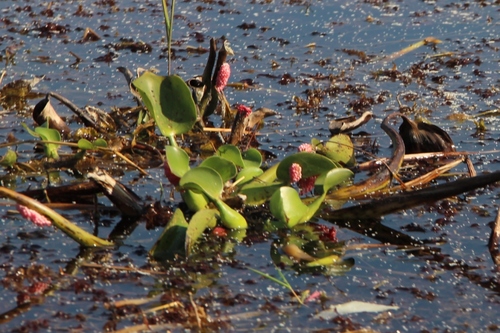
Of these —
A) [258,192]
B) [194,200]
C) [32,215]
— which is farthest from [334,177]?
[32,215]

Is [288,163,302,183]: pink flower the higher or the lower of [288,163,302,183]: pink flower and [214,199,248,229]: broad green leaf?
the higher

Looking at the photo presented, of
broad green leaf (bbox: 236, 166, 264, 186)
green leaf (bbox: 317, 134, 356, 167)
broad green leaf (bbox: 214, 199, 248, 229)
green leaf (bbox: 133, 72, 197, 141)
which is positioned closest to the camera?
broad green leaf (bbox: 214, 199, 248, 229)

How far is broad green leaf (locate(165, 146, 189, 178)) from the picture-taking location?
2969 mm

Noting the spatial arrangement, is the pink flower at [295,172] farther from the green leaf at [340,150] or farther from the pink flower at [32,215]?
the pink flower at [32,215]

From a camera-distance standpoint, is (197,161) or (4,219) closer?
(4,219)

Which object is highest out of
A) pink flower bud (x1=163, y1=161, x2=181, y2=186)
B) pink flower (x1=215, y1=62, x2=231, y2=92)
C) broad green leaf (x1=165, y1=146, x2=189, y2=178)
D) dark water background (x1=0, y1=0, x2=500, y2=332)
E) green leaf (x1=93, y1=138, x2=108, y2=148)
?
pink flower (x1=215, y1=62, x2=231, y2=92)

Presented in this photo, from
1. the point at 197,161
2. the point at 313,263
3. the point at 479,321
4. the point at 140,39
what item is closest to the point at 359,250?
the point at 313,263

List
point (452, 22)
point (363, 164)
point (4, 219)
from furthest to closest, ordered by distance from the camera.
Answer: point (452, 22)
point (363, 164)
point (4, 219)

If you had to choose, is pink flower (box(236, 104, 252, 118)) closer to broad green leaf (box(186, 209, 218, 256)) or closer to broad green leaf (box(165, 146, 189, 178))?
broad green leaf (box(165, 146, 189, 178))

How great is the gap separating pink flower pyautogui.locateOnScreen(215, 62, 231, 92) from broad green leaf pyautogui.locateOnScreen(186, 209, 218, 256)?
939 mm

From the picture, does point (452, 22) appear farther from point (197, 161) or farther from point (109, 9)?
point (197, 161)

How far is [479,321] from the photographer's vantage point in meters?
2.46

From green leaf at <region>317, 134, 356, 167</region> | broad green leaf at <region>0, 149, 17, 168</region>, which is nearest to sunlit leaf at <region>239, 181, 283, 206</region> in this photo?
green leaf at <region>317, 134, 356, 167</region>

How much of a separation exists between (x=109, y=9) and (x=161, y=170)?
2.89m
